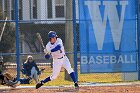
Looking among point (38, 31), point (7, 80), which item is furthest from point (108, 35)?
point (38, 31)

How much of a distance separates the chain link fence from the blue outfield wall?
46 cm

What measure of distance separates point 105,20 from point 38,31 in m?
5.85

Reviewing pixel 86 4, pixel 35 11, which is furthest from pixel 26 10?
pixel 86 4

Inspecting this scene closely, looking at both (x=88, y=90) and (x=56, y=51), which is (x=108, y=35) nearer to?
(x=88, y=90)

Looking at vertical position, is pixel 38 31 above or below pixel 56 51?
above

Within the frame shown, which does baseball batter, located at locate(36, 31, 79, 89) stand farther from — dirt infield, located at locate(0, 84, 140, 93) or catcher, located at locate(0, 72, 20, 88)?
catcher, located at locate(0, 72, 20, 88)

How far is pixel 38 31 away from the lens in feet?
71.1

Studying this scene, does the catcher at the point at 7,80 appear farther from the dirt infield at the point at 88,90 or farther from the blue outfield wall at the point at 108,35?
the blue outfield wall at the point at 108,35

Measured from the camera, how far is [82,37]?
16250 mm

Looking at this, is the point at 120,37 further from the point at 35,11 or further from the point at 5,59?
the point at 35,11

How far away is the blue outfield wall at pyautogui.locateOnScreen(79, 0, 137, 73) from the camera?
1631cm

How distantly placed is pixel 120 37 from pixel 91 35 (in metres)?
1.08

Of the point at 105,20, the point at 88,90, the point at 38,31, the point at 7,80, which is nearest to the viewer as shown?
the point at 88,90

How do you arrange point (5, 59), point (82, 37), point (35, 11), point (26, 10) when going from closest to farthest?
point (82, 37), point (5, 59), point (26, 10), point (35, 11)
